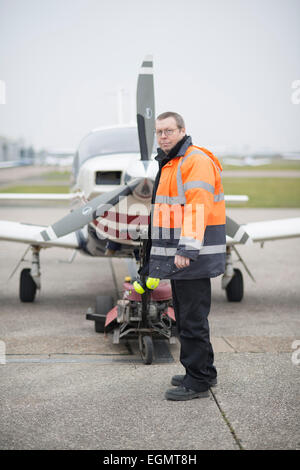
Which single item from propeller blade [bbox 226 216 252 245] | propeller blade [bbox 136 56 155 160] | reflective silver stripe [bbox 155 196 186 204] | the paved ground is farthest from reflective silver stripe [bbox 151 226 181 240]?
propeller blade [bbox 226 216 252 245]

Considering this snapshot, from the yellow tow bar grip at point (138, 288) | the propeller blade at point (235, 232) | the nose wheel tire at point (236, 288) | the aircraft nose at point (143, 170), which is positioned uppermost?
the aircraft nose at point (143, 170)

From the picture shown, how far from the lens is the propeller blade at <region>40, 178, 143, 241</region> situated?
464 cm

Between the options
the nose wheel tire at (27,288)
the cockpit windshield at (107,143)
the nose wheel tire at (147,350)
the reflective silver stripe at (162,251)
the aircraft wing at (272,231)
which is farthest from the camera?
the aircraft wing at (272,231)

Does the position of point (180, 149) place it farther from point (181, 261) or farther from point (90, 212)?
point (90, 212)

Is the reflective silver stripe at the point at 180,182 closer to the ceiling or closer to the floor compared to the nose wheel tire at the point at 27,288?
closer to the ceiling

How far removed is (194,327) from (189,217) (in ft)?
2.39

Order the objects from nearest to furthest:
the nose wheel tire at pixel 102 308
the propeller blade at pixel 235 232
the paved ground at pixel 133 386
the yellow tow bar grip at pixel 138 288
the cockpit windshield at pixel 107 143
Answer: the paved ground at pixel 133 386 < the yellow tow bar grip at pixel 138 288 < the propeller blade at pixel 235 232 < the nose wheel tire at pixel 102 308 < the cockpit windshield at pixel 107 143

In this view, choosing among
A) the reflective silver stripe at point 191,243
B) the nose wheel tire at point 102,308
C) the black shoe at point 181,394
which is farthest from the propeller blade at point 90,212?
the black shoe at point 181,394

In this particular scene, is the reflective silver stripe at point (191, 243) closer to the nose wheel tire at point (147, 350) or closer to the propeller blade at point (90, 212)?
the nose wheel tire at point (147, 350)

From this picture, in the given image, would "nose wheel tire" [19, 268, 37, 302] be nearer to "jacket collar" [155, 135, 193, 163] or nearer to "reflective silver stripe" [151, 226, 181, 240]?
"reflective silver stripe" [151, 226, 181, 240]

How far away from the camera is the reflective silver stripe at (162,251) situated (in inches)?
137

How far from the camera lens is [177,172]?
339 centimetres
